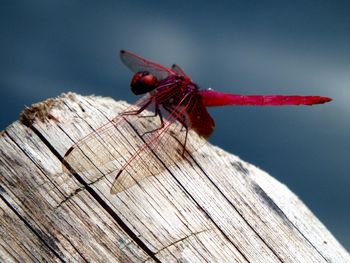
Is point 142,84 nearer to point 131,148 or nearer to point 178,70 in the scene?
point 178,70

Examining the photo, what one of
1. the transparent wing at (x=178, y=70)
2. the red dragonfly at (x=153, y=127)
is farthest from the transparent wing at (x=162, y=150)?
the transparent wing at (x=178, y=70)

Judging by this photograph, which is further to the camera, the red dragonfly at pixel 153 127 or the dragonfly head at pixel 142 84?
the dragonfly head at pixel 142 84

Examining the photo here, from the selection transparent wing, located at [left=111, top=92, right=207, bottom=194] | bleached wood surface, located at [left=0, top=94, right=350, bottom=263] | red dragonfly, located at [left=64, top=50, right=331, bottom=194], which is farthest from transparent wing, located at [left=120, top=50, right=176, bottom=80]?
bleached wood surface, located at [left=0, top=94, right=350, bottom=263]

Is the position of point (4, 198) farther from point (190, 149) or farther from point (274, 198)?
point (274, 198)

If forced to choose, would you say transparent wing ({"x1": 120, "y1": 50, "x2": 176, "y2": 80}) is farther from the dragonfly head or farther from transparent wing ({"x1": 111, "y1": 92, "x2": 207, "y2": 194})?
transparent wing ({"x1": 111, "y1": 92, "x2": 207, "y2": 194})

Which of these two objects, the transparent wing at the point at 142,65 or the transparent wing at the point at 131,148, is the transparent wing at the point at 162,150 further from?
the transparent wing at the point at 142,65

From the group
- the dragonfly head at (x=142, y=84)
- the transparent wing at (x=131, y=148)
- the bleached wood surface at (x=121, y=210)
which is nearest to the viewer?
the bleached wood surface at (x=121, y=210)

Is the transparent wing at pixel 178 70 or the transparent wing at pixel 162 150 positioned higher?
the transparent wing at pixel 178 70

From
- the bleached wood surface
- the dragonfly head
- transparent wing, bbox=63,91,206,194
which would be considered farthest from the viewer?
the dragonfly head
